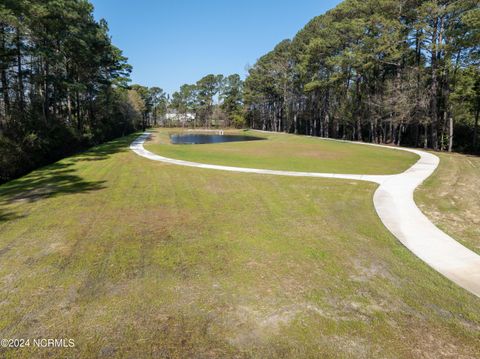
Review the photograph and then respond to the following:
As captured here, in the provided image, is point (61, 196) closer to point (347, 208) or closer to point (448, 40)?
point (347, 208)

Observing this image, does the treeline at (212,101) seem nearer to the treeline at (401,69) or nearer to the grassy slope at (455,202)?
the treeline at (401,69)

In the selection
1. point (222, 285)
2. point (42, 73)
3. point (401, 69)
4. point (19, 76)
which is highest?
point (401, 69)

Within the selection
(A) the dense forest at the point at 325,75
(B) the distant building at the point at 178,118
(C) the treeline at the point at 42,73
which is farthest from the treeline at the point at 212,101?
(C) the treeline at the point at 42,73

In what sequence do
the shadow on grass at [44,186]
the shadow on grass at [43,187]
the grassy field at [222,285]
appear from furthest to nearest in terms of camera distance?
the shadow on grass at [44,186] → the shadow on grass at [43,187] → the grassy field at [222,285]

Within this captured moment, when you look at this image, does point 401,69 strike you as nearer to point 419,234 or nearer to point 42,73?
point 419,234

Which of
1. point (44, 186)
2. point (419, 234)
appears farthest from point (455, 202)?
point (44, 186)

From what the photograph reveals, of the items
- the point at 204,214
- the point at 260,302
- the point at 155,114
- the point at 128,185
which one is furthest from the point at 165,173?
the point at 155,114

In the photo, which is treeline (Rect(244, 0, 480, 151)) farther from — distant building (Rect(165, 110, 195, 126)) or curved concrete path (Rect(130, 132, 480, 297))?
distant building (Rect(165, 110, 195, 126))
